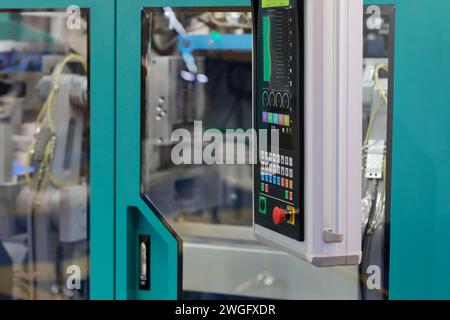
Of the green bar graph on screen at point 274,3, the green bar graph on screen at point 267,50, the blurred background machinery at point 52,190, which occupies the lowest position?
the blurred background machinery at point 52,190

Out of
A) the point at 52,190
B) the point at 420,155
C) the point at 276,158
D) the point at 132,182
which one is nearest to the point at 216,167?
the point at 52,190

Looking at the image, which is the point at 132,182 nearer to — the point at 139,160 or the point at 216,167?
the point at 139,160

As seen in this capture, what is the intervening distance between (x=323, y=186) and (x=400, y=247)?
547 millimetres

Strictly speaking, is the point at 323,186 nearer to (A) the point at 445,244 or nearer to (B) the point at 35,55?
(A) the point at 445,244

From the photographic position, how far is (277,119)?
2.15m

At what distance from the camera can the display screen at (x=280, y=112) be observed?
2016 mm

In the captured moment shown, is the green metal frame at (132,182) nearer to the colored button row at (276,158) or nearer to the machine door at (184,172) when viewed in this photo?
the machine door at (184,172)

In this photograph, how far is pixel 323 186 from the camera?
6.49ft

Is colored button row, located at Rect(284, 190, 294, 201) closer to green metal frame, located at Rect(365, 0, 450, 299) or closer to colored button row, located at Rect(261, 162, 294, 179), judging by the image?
colored button row, located at Rect(261, 162, 294, 179)

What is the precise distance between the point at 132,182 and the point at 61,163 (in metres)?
0.40

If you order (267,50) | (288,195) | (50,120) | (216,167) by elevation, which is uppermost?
(267,50)

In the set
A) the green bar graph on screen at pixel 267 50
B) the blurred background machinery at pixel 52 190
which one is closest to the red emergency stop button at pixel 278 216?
the green bar graph on screen at pixel 267 50

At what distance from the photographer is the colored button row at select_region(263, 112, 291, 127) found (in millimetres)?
2098

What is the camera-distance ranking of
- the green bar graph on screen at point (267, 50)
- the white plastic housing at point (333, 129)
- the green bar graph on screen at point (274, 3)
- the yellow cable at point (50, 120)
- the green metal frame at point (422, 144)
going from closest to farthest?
1. the white plastic housing at point (333, 129)
2. the green bar graph on screen at point (274, 3)
3. the green bar graph on screen at point (267, 50)
4. the green metal frame at point (422, 144)
5. the yellow cable at point (50, 120)
